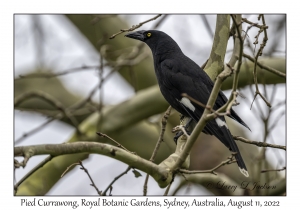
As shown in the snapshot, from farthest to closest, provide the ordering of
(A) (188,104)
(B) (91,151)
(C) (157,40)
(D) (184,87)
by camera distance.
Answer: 1. (C) (157,40)
2. (D) (184,87)
3. (A) (188,104)
4. (B) (91,151)

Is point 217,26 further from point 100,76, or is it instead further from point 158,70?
point 100,76

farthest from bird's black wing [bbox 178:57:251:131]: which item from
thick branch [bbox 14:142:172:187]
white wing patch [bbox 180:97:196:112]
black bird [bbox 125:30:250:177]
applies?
A: thick branch [bbox 14:142:172:187]

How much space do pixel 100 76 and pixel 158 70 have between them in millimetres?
1002

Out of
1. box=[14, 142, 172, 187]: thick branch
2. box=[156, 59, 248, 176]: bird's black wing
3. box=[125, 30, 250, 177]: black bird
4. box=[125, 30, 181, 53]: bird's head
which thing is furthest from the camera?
box=[125, 30, 181, 53]: bird's head

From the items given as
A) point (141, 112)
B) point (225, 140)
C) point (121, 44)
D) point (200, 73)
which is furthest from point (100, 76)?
point (121, 44)

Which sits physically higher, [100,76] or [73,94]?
[100,76]

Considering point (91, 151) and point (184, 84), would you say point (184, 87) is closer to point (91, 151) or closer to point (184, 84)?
point (184, 84)

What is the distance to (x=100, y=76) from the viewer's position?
4438mm

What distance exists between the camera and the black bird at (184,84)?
2955 millimetres

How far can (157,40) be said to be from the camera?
391cm

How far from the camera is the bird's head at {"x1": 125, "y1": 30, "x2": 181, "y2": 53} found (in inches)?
150

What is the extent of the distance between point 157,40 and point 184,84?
0.71 meters

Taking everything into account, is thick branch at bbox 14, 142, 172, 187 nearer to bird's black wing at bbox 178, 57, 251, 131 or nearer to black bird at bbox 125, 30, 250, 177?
black bird at bbox 125, 30, 250, 177

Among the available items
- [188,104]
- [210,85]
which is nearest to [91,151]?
[188,104]
